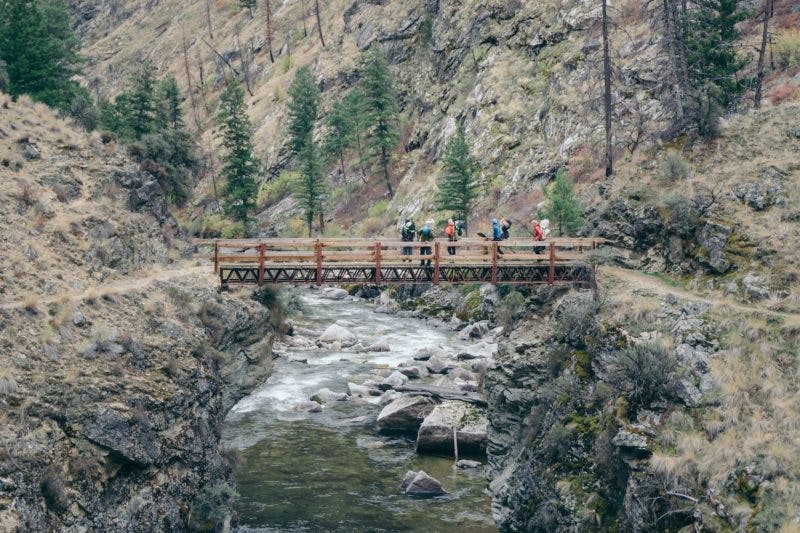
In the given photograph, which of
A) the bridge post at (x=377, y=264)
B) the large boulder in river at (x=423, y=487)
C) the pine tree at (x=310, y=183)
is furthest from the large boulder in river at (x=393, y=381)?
the pine tree at (x=310, y=183)

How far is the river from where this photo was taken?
23609mm

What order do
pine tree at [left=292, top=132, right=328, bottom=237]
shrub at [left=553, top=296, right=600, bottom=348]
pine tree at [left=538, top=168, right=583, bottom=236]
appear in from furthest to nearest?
pine tree at [left=292, top=132, right=328, bottom=237] < pine tree at [left=538, top=168, right=583, bottom=236] < shrub at [left=553, top=296, right=600, bottom=348]

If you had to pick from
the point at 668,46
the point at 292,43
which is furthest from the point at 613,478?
the point at 292,43

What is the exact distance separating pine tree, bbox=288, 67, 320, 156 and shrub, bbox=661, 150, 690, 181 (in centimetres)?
5200

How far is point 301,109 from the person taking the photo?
256 ft

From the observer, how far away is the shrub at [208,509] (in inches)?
824

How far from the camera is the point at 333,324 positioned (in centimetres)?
4912

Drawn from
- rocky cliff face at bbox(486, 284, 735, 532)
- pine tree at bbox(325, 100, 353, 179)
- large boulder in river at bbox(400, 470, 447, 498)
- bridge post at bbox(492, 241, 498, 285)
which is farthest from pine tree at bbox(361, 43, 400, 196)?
large boulder in river at bbox(400, 470, 447, 498)

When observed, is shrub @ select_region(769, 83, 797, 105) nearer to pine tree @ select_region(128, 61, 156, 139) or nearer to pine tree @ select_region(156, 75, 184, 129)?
Result: pine tree @ select_region(128, 61, 156, 139)

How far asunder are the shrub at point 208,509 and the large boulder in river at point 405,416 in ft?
33.4

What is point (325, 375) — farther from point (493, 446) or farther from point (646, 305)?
point (646, 305)

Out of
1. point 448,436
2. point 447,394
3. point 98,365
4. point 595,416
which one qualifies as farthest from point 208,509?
point 447,394

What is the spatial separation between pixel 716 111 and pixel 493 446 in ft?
61.3

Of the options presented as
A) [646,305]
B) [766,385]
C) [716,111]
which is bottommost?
[766,385]
